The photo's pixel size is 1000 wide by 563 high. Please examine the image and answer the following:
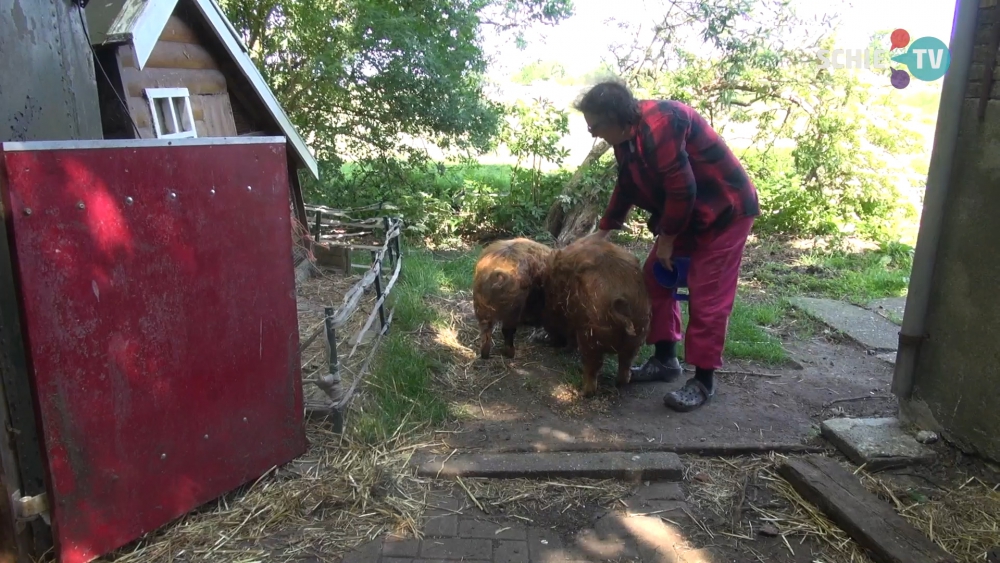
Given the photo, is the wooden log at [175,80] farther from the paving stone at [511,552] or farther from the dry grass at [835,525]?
the dry grass at [835,525]

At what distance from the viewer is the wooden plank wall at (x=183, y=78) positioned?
4.97 m

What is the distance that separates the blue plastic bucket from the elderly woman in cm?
5

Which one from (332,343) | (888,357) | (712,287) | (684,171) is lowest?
(888,357)

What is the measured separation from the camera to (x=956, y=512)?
127 inches

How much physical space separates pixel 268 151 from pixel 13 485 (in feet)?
5.70

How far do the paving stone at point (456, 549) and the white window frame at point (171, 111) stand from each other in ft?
12.1

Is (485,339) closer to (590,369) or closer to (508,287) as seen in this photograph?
(508,287)

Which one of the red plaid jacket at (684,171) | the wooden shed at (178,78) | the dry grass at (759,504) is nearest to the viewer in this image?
the dry grass at (759,504)

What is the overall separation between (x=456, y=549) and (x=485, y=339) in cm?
221

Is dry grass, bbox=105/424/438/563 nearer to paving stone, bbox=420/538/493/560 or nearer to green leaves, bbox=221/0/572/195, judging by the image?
paving stone, bbox=420/538/493/560

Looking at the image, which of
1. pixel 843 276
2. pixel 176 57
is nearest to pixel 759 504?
pixel 843 276

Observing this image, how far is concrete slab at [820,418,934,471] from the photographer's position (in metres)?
3.61

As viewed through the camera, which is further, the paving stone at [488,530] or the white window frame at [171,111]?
the white window frame at [171,111]

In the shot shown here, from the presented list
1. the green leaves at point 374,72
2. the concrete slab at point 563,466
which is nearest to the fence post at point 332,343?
the concrete slab at point 563,466
